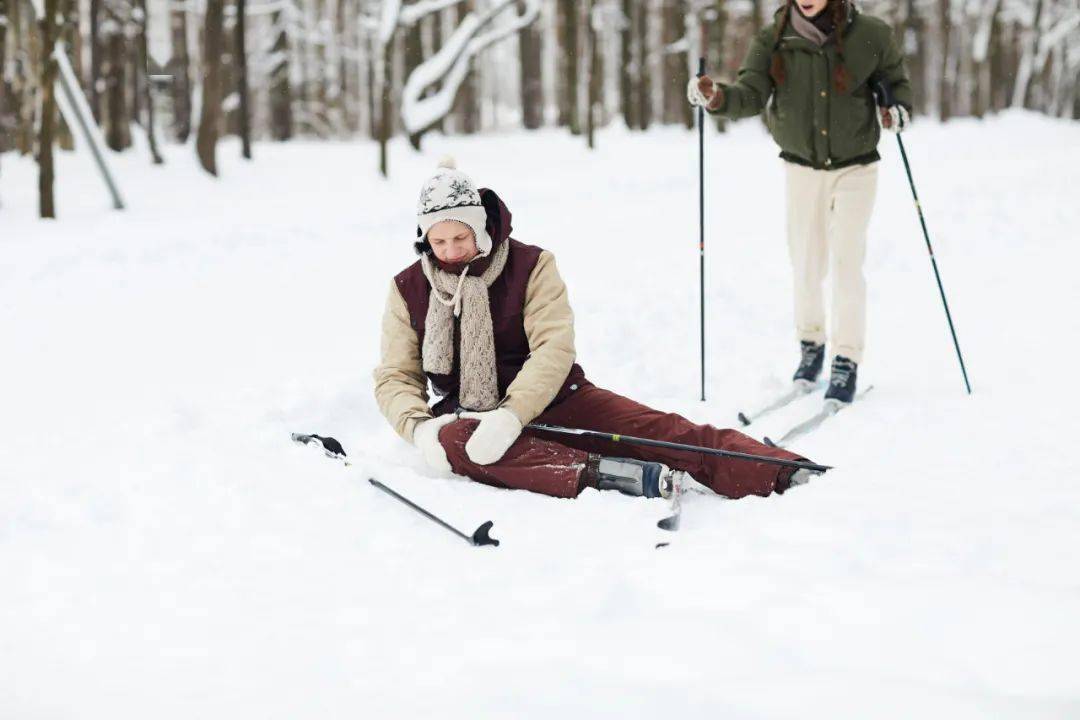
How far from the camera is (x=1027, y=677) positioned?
1.95 meters

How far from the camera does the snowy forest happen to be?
1480 centimetres

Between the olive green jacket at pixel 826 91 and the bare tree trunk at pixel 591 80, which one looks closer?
the olive green jacket at pixel 826 91

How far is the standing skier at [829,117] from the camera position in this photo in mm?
4918

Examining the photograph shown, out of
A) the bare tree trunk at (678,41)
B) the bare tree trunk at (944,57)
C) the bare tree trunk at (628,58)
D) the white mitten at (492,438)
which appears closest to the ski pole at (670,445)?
the white mitten at (492,438)

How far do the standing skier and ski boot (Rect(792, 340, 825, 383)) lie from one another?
0.54 ft

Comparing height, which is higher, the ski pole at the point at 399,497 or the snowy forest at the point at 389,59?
the snowy forest at the point at 389,59

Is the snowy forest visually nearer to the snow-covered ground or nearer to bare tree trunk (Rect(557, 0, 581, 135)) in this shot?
bare tree trunk (Rect(557, 0, 581, 135))

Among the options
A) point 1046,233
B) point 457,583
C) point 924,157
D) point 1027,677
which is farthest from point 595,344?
point 924,157

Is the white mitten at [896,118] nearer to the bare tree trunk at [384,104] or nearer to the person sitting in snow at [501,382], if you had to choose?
the person sitting in snow at [501,382]

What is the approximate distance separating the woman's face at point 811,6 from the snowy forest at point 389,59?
740cm

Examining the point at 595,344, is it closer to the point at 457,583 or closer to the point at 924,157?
the point at 457,583

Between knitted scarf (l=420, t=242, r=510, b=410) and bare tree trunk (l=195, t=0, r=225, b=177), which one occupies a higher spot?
bare tree trunk (l=195, t=0, r=225, b=177)

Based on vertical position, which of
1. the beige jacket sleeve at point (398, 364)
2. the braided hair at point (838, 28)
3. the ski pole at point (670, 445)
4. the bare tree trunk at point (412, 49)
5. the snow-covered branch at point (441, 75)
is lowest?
the ski pole at point (670, 445)

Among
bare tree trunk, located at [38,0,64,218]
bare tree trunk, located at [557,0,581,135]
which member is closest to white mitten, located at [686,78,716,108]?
bare tree trunk, located at [38,0,64,218]
